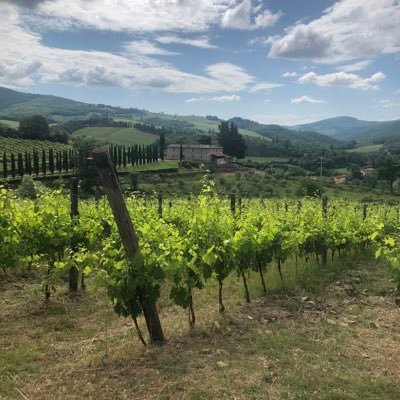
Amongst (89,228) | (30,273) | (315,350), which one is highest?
(89,228)

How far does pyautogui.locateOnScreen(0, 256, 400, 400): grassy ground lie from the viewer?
4.07 m

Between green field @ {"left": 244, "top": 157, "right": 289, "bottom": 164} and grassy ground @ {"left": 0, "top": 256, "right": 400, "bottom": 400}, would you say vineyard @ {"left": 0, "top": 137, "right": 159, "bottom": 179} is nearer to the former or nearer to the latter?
green field @ {"left": 244, "top": 157, "right": 289, "bottom": 164}

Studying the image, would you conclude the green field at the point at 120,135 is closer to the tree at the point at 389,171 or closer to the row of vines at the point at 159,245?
the tree at the point at 389,171

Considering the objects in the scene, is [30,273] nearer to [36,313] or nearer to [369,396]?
[36,313]

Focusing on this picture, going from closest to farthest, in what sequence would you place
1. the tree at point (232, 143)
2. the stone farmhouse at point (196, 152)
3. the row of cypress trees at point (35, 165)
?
the row of cypress trees at point (35, 165) < the stone farmhouse at point (196, 152) < the tree at point (232, 143)

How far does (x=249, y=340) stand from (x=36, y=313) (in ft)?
11.4

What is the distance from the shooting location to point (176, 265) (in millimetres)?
4836

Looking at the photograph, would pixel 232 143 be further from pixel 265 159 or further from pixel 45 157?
pixel 45 157

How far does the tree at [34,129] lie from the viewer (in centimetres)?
8912

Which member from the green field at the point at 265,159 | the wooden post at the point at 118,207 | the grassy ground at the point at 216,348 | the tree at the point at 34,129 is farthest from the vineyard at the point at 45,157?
the wooden post at the point at 118,207

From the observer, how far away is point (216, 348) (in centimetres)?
504

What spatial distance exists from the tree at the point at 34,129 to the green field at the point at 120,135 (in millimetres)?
38996

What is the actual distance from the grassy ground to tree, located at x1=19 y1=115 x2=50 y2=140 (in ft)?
295

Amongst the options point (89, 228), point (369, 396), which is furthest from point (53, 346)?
point (369, 396)
